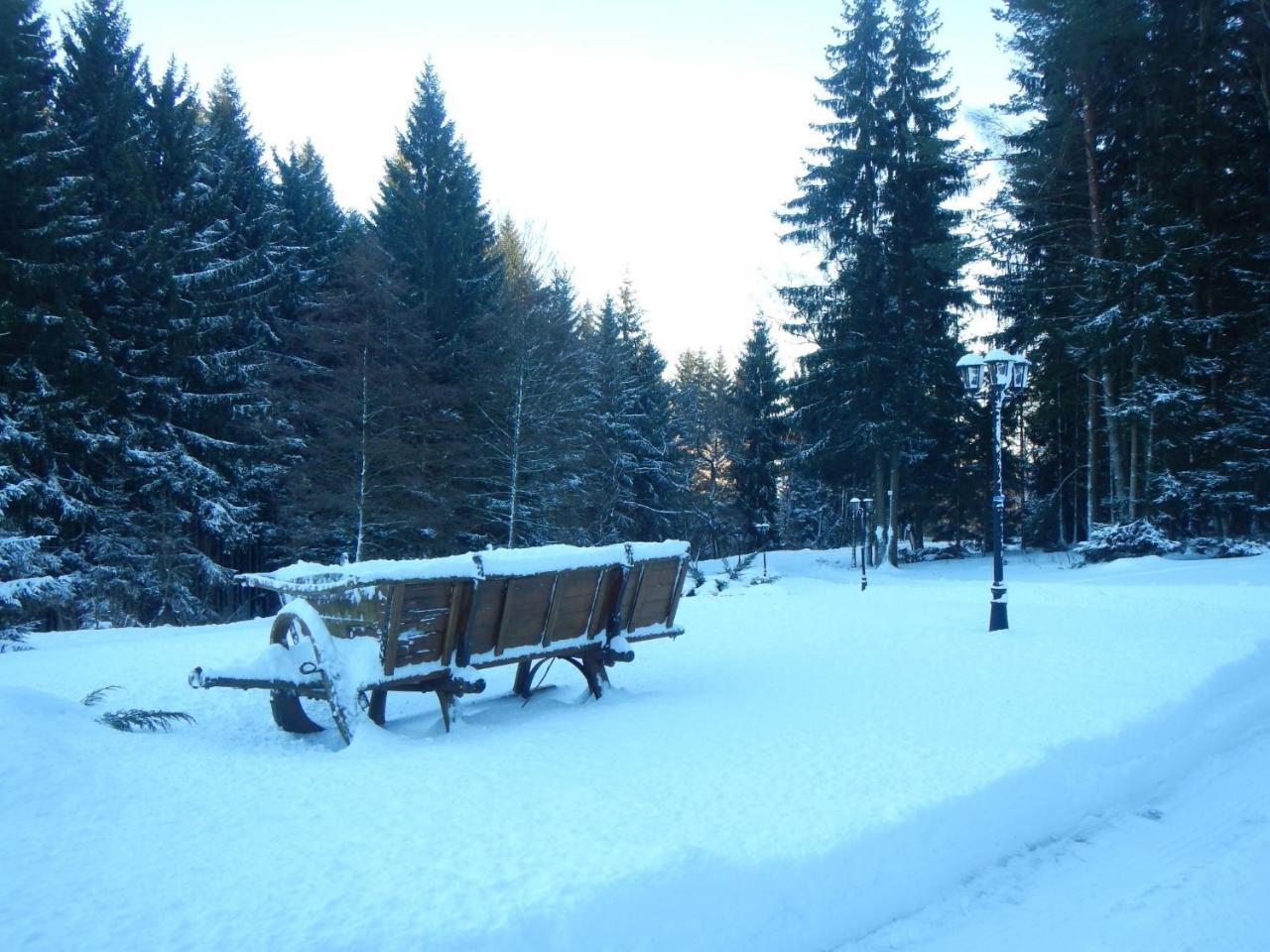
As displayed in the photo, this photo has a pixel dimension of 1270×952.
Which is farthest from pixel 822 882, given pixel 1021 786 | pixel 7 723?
pixel 7 723

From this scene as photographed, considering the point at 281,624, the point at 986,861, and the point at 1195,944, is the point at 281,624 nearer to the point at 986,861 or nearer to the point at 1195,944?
the point at 986,861

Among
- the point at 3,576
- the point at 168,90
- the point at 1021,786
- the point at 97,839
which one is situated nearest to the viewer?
the point at 97,839

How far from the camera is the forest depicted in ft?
59.4

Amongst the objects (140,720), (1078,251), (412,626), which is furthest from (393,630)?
(1078,251)

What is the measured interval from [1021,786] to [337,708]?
14.5 feet

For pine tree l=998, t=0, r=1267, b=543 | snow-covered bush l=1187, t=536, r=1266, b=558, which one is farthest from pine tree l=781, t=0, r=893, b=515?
snow-covered bush l=1187, t=536, r=1266, b=558

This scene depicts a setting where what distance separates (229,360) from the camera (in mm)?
23031

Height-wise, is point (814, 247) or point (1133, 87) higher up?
point (1133, 87)

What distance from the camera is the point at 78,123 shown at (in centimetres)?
2059

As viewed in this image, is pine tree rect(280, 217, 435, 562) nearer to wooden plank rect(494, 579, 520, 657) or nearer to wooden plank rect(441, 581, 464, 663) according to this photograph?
wooden plank rect(494, 579, 520, 657)

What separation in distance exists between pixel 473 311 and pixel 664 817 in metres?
24.8

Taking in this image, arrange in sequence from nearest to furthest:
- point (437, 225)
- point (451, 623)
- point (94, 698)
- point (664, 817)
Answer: point (664, 817) < point (451, 623) < point (94, 698) < point (437, 225)

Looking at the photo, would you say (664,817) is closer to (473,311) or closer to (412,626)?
(412,626)

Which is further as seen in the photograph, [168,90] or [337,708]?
[168,90]
